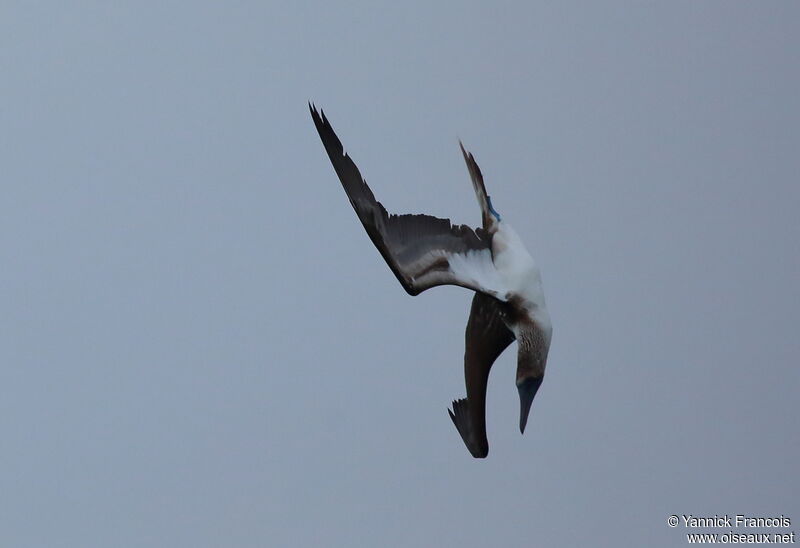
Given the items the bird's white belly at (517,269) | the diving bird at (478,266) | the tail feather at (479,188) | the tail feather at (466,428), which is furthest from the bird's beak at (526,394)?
the tail feather at (479,188)

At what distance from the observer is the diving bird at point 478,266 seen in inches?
316

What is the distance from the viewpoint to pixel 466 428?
30.7 feet

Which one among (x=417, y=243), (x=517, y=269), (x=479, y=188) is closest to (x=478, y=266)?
(x=517, y=269)

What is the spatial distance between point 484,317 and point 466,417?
87 cm

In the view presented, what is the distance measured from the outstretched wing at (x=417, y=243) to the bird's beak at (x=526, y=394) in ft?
2.22

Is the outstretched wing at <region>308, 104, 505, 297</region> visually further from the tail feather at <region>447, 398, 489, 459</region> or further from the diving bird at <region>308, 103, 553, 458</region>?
the tail feather at <region>447, 398, 489, 459</region>

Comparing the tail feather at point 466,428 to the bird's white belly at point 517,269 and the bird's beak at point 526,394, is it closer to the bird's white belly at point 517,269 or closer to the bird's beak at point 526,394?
the bird's beak at point 526,394

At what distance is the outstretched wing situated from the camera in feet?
26.3

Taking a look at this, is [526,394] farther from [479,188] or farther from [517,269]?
[479,188]

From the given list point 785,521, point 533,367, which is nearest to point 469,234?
point 533,367

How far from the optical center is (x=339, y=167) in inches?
317

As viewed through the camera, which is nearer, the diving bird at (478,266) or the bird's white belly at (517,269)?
the diving bird at (478,266)

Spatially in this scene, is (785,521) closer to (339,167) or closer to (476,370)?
(476,370)

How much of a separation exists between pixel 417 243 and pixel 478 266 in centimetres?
40
